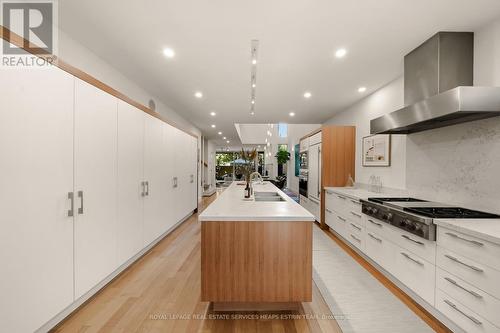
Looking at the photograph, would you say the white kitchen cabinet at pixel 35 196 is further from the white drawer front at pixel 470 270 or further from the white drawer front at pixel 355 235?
the white drawer front at pixel 355 235

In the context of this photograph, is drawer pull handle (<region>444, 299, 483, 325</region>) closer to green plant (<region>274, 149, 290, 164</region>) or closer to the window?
green plant (<region>274, 149, 290, 164</region>)

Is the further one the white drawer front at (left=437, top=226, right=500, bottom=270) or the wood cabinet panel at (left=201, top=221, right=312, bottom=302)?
the wood cabinet panel at (left=201, top=221, right=312, bottom=302)

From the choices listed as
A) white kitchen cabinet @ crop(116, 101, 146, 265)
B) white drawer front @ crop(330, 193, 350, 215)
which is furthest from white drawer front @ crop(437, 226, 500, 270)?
white kitchen cabinet @ crop(116, 101, 146, 265)

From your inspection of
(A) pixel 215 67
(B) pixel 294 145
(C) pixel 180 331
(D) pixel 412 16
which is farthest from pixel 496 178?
(B) pixel 294 145

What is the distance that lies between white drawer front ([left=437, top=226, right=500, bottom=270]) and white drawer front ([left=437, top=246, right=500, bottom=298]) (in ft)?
0.12

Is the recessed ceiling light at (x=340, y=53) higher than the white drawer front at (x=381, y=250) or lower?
higher

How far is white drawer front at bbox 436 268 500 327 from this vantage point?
4.82 ft

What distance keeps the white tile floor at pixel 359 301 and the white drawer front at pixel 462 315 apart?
231 millimetres

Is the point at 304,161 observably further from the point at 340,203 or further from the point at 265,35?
the point at 265,35

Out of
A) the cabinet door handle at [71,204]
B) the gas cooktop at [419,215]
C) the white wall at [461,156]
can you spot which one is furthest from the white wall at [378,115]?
the cabinet door handle at [71,204]

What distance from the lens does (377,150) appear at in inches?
154

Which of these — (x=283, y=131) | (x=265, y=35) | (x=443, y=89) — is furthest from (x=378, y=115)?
(x=283, y=131)

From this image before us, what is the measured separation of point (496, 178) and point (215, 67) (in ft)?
10.9

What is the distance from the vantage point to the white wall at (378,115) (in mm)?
→ 3393
